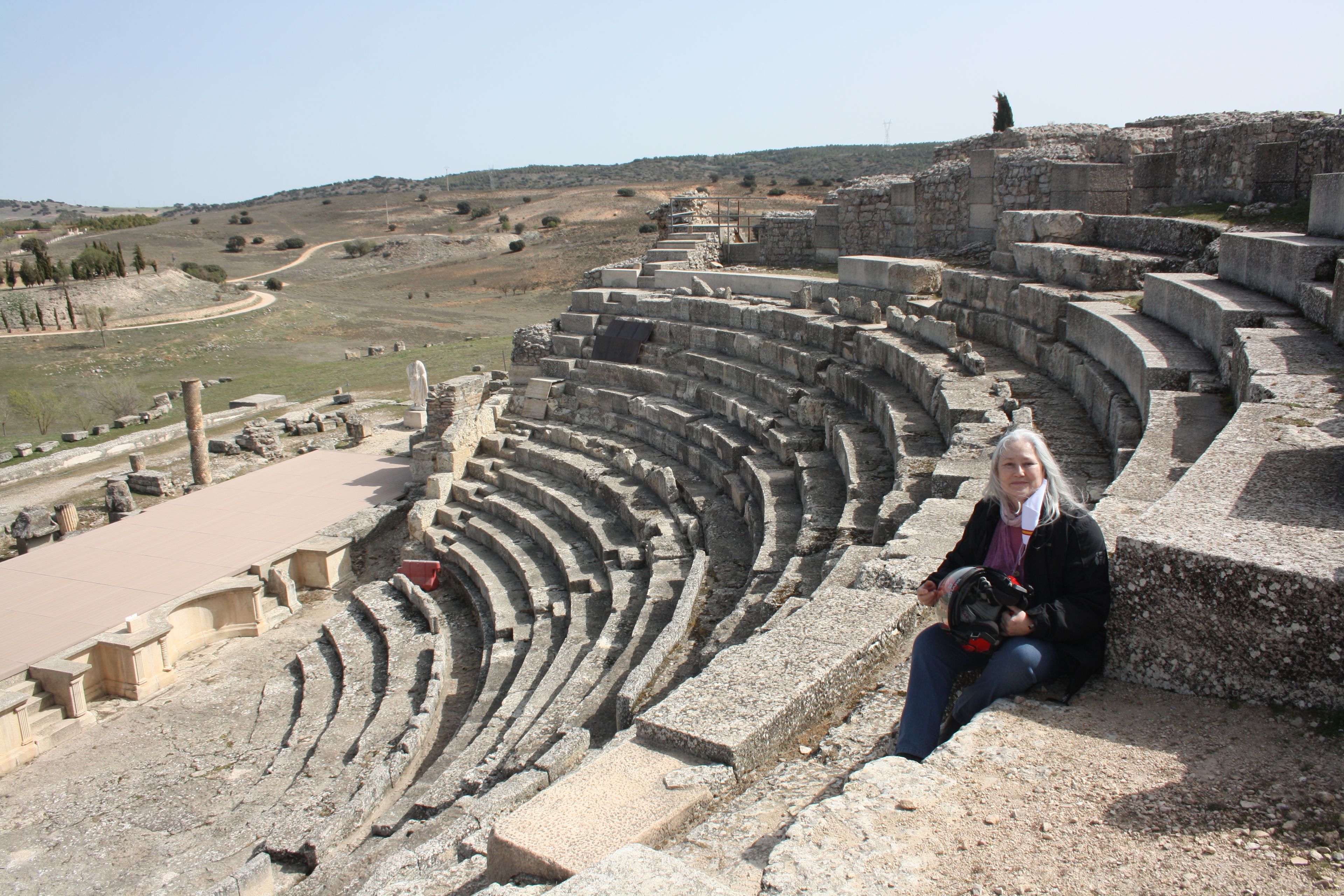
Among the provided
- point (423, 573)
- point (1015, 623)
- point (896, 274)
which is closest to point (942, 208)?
point (896, 274)

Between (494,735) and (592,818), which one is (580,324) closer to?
(494,735)

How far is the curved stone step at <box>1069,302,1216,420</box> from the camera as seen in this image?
654 cm

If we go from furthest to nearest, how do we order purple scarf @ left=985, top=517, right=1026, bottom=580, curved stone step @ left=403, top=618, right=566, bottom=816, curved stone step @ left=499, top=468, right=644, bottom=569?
curved stone step @ left=499, top=468, right=644, bottom=569 < curved stone step @ left=403, top=618, right=566, bottom=816 < purple scarf @ left=985, top=517, right=1026, bottom=580

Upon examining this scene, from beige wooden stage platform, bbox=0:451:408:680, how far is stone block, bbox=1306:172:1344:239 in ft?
42.9

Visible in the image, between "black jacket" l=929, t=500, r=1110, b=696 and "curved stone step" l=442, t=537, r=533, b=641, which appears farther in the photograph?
"curved stone step" l=442, t=537, r=533, b=641

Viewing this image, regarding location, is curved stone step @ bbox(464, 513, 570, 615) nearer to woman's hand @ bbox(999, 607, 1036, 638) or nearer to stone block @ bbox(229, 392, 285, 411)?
woman's hand @ bbox(999, 607, 1036, 638)

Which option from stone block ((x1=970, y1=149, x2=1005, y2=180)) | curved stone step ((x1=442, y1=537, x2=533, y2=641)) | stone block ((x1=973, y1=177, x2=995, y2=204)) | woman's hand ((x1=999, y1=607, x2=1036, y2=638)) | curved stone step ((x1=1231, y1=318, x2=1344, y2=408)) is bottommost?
curved stone step ((x1=442, y1=537, x2=533, y2=641))

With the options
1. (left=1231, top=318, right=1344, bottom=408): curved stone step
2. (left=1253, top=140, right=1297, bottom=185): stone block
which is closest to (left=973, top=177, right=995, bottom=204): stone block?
(left=1253, top=140, right=1297, bottom=185): stone block

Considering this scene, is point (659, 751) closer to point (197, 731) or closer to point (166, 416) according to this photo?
point (197, 731)

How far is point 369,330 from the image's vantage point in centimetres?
3853

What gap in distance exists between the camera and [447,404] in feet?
56.7

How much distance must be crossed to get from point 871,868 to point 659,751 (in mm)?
1442

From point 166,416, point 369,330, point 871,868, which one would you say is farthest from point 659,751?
point 369,330

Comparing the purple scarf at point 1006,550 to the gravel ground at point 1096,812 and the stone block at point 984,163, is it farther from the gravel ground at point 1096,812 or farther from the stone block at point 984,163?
the stone block at point 984,163
